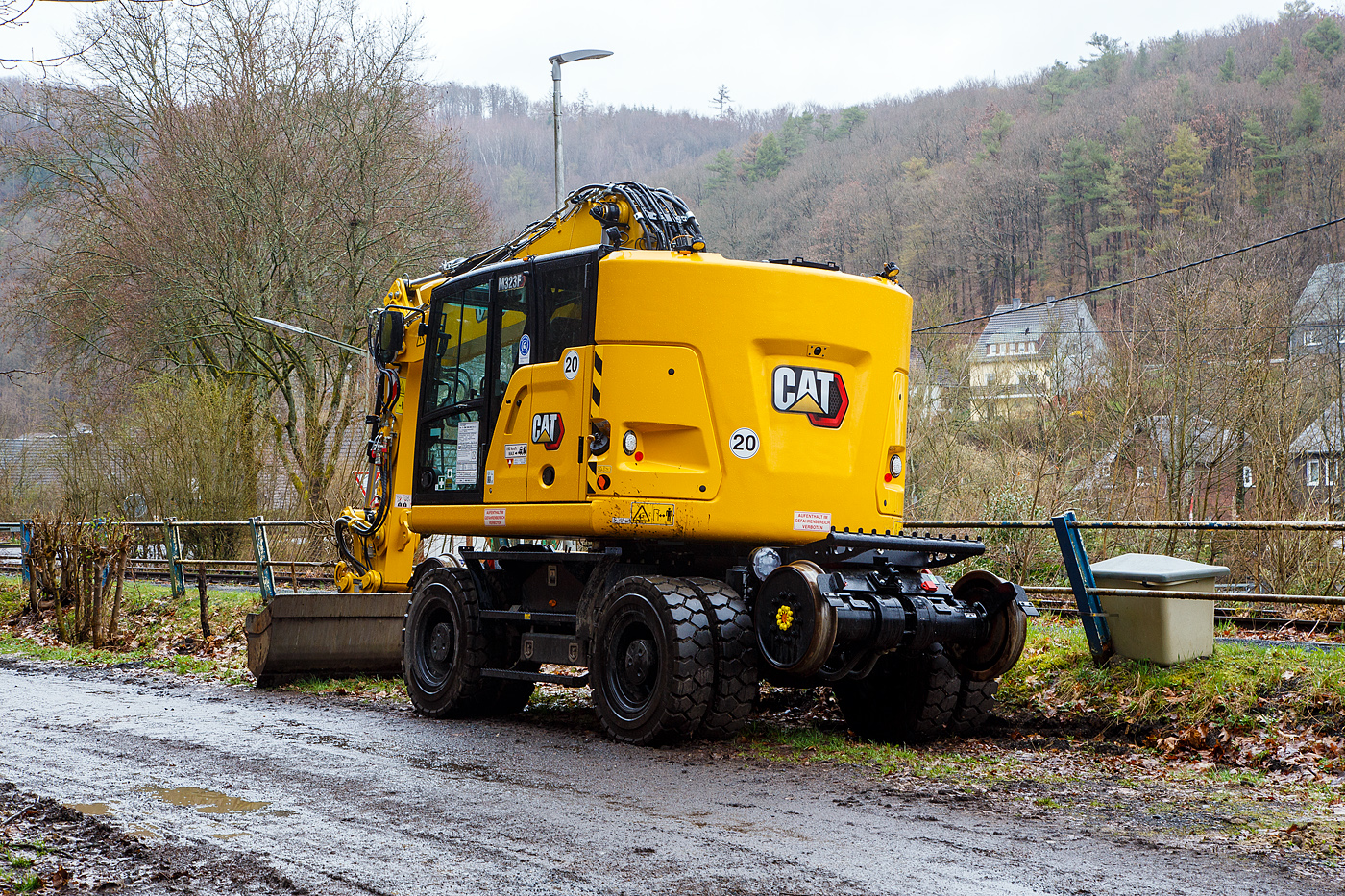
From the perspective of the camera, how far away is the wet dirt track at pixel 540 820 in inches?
189

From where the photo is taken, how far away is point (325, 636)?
11305mm

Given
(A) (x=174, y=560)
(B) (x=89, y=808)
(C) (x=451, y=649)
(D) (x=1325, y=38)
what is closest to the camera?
(B) (x=89, y=808)

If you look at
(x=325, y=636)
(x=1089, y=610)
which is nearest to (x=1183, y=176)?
(x=1089, y=610)

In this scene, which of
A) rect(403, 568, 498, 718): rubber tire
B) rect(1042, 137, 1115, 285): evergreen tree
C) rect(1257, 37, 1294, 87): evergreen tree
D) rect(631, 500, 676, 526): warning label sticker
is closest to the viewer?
rect(631, 500, 676, 526): warning label sticker

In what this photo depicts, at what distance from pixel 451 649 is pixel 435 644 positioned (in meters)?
0.24

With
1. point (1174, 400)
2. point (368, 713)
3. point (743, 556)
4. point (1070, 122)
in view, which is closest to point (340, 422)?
point (1174, 400)

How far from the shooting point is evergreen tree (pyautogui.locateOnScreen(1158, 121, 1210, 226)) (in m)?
56.6

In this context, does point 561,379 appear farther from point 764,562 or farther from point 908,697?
point 908,697

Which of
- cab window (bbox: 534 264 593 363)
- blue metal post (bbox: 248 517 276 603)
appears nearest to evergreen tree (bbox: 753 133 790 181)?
blue metal post (bbox: 248 517 276 603)

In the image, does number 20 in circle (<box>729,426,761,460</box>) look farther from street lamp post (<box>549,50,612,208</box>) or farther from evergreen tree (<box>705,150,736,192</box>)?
evergreen tree (<box>705,150,736,192</box>)

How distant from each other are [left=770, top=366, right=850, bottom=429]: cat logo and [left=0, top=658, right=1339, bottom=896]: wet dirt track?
2325mm

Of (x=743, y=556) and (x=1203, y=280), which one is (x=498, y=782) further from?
(x=1203, y=280)

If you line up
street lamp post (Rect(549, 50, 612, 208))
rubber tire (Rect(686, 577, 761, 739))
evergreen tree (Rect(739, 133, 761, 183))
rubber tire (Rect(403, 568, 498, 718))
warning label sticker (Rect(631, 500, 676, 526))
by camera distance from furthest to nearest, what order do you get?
evergreen tree (Rect(739, 133, 761, 183)) → street lamp post (Rect(549, 50, 612, 208)) → rubber tire (Rect(403, 568, 498, 718)) → warning label sticker (Rect(631, 500, 676, 526)) → rubber tire (Rect(686, 577, 761, 739))

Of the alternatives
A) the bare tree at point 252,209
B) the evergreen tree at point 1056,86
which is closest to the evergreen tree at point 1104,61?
the evergreen tree at point 1056,86
